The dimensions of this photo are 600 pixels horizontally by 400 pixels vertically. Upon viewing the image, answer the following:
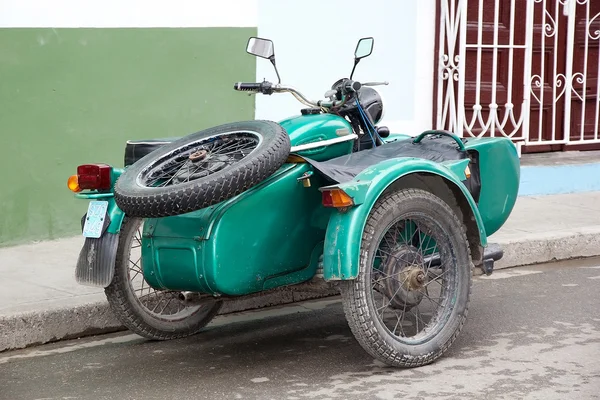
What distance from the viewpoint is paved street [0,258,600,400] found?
461cm

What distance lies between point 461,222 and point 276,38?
3451mm

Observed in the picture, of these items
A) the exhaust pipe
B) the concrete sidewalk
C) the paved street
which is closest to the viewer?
the paved street

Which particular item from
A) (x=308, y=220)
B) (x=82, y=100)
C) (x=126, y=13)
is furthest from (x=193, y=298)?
(x=126, y=13)

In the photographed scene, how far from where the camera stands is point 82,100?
7.43 meters

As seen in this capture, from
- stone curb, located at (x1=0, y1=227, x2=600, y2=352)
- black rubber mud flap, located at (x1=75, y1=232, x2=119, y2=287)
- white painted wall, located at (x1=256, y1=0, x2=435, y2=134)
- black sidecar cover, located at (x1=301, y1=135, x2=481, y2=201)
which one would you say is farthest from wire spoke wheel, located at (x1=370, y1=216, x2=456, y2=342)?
white painted wall, located at (x1=256, y1=0, x2=435, y2=134)

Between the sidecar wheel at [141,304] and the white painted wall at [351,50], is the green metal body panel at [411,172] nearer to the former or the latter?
the sidecar wheel at [141,304]

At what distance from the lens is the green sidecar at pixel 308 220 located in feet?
15.3

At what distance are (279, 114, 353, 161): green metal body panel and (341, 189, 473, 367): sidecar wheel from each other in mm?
442

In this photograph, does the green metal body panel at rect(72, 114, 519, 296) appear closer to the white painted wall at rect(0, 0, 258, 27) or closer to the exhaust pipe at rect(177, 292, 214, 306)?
the exhaust pipe at rect(177, 292, 214, 306)

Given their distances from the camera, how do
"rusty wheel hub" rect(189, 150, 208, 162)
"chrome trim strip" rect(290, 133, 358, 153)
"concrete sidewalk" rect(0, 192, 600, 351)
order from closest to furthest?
"rusty wheel hub" rect(189, 150, 208, 162), "chrome trim strip" rect(290, 133, 358, 153), "concrete sidewalk" rect(0, 192, 600, 351)

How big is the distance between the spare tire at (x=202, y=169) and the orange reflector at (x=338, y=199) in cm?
26

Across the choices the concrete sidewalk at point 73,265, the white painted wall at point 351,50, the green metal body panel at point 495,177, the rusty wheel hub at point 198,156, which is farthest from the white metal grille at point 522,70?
the rusty wheel hub at point 198,156

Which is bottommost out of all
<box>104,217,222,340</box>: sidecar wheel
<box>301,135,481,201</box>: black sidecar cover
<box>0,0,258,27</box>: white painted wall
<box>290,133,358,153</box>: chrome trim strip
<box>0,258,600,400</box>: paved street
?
<box>0,258,600,400</box>: paved street

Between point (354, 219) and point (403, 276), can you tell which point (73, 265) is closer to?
point (403, 276)
